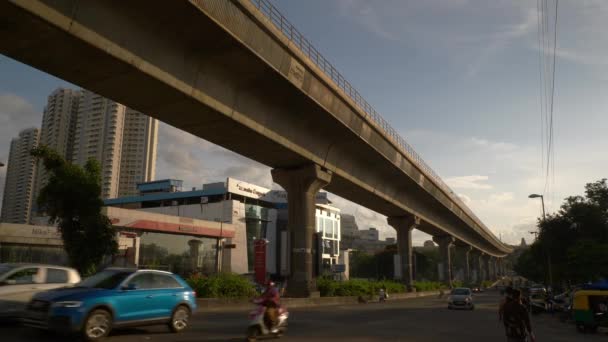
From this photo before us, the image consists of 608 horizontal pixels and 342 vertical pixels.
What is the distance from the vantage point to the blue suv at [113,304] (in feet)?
29.3

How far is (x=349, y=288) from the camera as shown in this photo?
114 feet

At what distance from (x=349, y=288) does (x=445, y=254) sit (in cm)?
4185

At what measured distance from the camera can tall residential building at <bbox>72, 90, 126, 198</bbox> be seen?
134 metres

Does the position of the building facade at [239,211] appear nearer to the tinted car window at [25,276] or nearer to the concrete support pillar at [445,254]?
the concrete support pillar at [445,254]

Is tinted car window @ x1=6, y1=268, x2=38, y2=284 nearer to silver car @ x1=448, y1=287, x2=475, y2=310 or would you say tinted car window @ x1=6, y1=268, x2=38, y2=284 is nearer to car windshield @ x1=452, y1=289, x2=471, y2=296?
silver car @ x1=448, y1=287, x2=475, y2=310

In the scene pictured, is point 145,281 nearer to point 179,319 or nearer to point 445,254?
point 179,319

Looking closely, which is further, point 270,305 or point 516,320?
point 270,305

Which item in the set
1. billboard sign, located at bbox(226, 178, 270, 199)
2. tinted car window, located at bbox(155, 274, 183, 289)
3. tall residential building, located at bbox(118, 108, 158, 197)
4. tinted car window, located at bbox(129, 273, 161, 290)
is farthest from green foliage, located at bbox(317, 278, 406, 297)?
tall residential building, located at bbox(118, 108, 158, 197)

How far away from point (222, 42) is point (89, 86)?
501 cm

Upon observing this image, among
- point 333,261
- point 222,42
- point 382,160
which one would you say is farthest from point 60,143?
point 222,42

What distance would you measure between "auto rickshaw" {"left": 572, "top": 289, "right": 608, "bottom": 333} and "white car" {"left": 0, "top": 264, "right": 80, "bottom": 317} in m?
18.2

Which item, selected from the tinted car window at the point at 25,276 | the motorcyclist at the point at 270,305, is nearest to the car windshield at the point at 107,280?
the tinted car window at the point at 25,276

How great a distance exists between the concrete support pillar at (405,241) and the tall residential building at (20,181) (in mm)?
120880

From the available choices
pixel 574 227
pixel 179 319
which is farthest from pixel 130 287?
pixel 574 227
